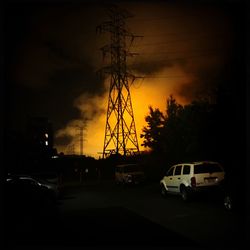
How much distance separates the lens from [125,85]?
26.3 metres

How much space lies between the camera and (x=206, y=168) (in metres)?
16.3

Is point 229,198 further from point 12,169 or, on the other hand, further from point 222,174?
point 12,169

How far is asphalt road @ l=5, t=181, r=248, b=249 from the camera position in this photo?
9.39 meters

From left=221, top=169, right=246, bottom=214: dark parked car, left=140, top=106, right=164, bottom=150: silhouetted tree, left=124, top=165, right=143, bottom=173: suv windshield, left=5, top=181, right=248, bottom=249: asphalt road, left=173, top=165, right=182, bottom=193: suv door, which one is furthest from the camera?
left=140, top=106, right=164, bottom=150: silhouetted tree

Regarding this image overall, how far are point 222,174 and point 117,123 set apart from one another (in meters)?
14.1

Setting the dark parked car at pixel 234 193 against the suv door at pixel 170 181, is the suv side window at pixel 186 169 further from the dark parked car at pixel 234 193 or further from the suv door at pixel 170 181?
the dark parked car at pixel 234 193

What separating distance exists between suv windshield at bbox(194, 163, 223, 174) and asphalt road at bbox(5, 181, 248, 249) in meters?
1.35

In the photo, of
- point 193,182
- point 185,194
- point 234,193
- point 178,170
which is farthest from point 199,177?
point 234,193

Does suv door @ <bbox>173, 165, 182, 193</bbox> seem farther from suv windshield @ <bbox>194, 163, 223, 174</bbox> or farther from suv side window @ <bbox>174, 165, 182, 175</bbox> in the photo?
suv windshield @ <bbox>194, 163, 223, 174</bbox>

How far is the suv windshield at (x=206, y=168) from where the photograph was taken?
16188 millimetres

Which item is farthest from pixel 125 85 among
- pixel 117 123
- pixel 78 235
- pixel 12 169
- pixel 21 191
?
pixel 78 235

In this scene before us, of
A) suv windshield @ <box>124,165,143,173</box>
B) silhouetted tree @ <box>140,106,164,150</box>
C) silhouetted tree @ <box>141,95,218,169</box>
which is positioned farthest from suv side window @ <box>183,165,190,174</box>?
silhouetted tree @ <box>140,106,164,150</box>

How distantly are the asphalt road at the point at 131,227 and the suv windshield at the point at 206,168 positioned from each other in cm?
135

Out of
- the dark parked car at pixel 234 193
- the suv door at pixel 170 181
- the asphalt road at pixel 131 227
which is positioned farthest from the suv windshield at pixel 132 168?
the dark parked car at pixel 234 193
